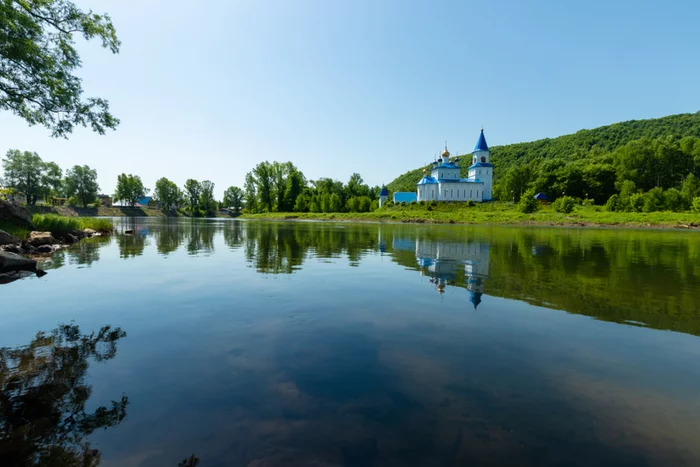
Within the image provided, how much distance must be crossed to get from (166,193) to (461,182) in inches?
5070

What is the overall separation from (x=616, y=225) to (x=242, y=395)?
86530 millimetres

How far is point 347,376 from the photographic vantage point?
245 inches

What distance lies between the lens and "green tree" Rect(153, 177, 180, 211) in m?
160

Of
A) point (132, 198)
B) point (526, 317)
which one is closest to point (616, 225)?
point (526, 317)

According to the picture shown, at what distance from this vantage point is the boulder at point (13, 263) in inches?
585

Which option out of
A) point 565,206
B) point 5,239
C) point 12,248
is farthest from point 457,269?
point 565,206

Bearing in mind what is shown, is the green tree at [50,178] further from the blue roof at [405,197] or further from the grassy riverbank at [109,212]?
the blue roof at [405,197]

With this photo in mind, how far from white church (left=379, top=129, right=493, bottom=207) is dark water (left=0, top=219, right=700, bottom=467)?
114m

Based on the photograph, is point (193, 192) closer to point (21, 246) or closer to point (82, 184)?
point (82, 184)

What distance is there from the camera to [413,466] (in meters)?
4.02

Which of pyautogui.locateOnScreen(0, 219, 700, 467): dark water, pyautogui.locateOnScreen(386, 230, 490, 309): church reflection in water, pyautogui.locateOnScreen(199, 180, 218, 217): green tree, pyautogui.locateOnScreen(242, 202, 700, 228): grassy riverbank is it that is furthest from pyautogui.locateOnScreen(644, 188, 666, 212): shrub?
pyautogui.locateOnScreen(199, 180, 218, 217): green tree

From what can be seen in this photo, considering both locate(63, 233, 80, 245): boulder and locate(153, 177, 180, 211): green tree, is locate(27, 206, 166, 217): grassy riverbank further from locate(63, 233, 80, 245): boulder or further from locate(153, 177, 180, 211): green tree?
locate(63, 233, 80, 245): boulder

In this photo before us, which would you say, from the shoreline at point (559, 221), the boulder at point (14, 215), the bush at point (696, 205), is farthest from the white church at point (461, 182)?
the boulder at point (14, 215)

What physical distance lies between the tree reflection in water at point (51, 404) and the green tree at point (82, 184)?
15654 cm
